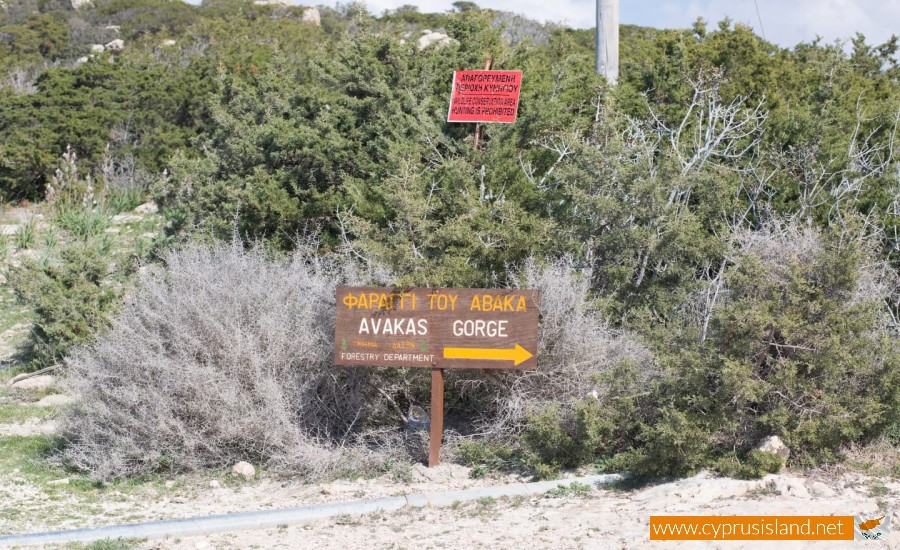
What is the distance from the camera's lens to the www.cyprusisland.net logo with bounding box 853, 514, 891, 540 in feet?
17.2

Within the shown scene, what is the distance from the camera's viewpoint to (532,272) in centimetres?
784

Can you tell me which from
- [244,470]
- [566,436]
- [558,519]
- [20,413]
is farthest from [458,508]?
[20,413]

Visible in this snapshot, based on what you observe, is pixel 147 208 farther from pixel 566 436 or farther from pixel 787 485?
pixel 787 485

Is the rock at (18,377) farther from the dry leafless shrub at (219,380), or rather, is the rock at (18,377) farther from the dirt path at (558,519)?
the dirt path at (558,519)

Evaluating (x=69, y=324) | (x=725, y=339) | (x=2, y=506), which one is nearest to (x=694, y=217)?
(x=725, y=339)

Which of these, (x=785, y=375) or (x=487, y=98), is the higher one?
(x=487, y=98)

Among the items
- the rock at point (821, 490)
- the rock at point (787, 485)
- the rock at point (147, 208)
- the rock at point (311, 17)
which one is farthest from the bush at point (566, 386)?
the rock at point (311, 17)

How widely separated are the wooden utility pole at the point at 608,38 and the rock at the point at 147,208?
8832mm

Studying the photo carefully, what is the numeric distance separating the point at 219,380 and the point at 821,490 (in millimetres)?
4169

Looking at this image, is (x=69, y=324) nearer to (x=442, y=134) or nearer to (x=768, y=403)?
(x=442, y=134)

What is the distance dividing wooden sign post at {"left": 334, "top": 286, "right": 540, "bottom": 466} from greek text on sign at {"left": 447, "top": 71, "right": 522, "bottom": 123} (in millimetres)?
3009

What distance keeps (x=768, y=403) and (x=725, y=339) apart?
50 cm

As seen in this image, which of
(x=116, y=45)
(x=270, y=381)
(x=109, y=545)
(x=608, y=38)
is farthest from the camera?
(x=116, y=45)

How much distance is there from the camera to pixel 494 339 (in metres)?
7.08
